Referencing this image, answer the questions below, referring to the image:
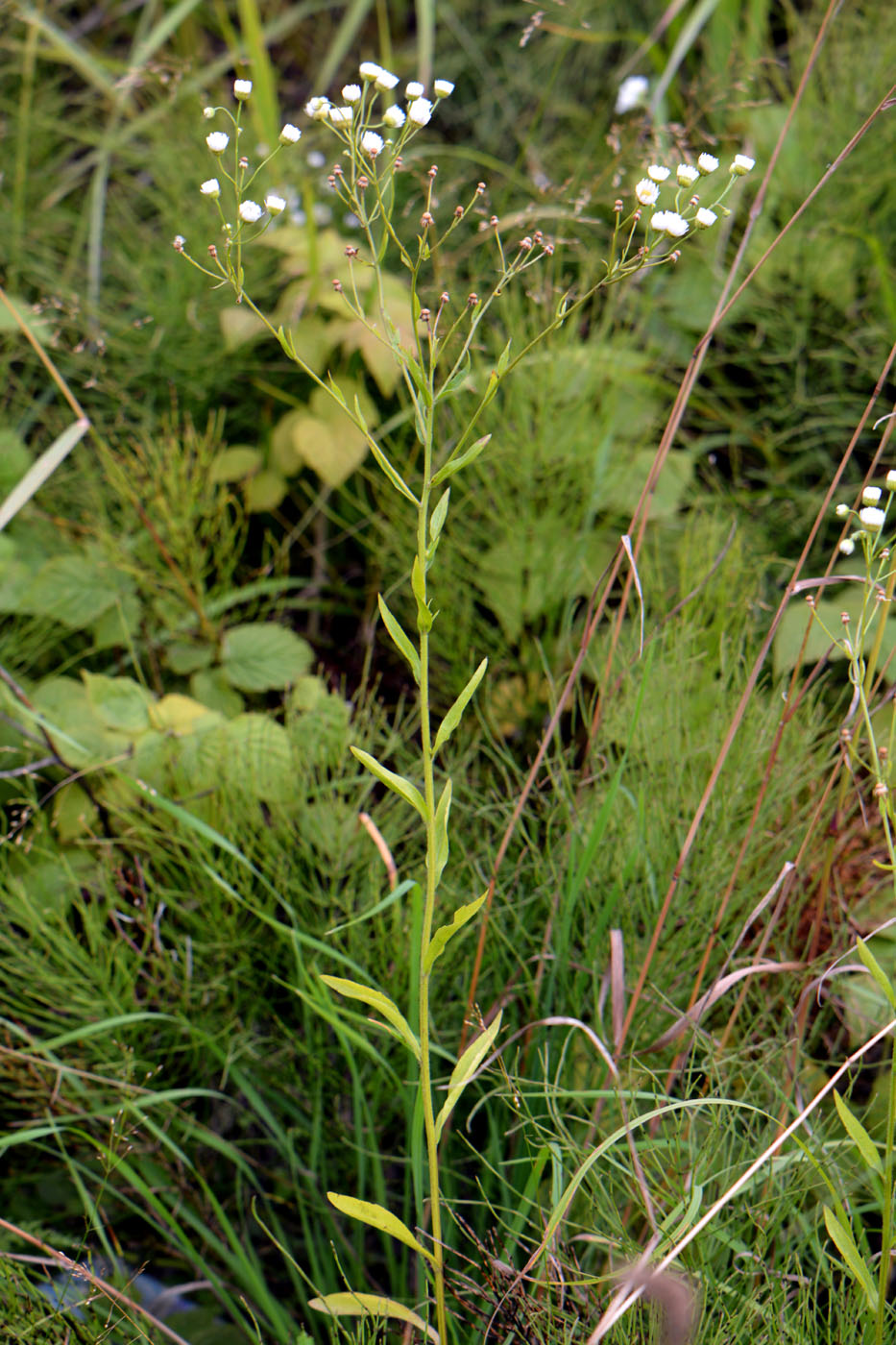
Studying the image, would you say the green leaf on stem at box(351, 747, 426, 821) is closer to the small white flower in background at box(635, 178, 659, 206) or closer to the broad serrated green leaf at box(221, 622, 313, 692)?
the small white flower in background at box(635, 178, 659, 206)

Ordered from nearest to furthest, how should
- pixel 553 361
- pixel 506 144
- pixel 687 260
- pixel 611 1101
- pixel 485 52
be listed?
pixel 611 1101 → pixel 553 361 → pixel 687 260 → pixel 506 144 → pixel 485 52

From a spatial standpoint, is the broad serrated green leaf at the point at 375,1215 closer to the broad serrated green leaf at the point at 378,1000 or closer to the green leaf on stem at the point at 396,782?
the broad serrated green leaf at the point at 378,1000

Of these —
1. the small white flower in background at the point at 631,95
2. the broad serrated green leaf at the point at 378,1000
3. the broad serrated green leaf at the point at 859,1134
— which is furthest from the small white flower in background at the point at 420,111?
the small white flower in background at the point at 631,95

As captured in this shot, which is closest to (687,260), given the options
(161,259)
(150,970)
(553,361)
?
(553,361)

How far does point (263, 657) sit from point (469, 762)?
31 cm

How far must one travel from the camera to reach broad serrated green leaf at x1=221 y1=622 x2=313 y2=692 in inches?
54.3

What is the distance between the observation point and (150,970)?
1241 mm

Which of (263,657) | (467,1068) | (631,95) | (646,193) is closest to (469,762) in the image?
(263,657)

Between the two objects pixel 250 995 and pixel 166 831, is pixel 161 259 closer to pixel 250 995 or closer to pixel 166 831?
pixel 166 831

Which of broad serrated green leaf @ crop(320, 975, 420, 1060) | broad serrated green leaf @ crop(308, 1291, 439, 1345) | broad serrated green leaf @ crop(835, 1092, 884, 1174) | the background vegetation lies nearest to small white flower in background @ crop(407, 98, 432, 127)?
the background vegetation

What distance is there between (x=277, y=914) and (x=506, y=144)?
5.89 ft

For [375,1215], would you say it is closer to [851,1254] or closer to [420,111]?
[851,1254]

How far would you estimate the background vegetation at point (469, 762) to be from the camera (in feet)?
2.97

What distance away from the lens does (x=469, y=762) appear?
1395 millimetres
